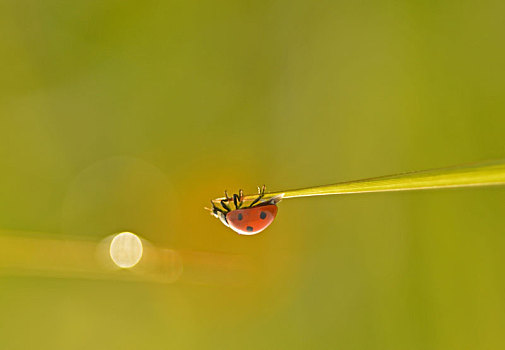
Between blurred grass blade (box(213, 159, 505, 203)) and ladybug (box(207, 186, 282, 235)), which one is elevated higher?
ladybug (box(207, 186, 282, 235))

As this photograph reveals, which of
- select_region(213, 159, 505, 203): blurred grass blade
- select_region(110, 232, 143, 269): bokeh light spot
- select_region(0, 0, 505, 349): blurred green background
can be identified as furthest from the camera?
select_region(110, 232, 143, 269): bokeh light spot

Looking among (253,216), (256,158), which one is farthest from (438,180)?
(256,158)

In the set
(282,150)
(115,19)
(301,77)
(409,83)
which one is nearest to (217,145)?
(282,150)

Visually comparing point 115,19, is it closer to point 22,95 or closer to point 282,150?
point 22,95

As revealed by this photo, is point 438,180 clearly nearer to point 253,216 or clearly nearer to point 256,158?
point 253,216

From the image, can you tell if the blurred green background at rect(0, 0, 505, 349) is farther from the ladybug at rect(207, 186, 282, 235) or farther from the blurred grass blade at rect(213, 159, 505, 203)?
the blurred grass blade at rect(213, 159, 505, 203)

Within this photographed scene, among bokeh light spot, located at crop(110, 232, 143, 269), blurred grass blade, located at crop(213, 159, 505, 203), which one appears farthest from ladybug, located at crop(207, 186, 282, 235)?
bokeh light spot, located at crop(110, 232, 143, 269)

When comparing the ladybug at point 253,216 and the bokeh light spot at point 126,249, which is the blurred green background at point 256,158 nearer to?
the bokeh light spot at point 126,249
